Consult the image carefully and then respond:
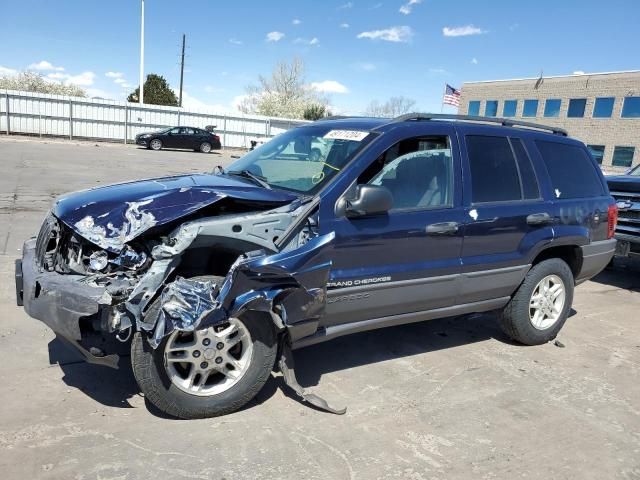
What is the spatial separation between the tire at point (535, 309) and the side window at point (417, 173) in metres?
1.30

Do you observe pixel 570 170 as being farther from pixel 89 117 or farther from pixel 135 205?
pixel 89 117

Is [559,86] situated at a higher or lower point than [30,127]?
higher

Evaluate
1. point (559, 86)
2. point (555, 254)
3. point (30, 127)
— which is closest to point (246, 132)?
point (30, 127)

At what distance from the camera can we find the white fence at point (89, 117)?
30359mm

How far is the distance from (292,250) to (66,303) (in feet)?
4.31

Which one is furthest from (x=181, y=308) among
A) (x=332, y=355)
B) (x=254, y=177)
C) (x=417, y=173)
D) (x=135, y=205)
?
(x=417, y=173)

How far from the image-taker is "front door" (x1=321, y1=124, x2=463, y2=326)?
3615 millimetres

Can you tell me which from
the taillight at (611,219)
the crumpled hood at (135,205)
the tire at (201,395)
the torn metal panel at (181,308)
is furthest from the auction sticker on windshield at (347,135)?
the taillight at (611,219)

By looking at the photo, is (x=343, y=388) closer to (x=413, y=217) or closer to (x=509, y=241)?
(x=413, y=217)

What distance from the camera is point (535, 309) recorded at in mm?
4973

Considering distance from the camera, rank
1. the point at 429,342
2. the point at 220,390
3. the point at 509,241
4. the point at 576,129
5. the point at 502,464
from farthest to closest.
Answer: the point at 576,129 < the point at 429,342 < the point at 509,241 < the point at 220,390 < the point at 502,464

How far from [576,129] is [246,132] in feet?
90.2

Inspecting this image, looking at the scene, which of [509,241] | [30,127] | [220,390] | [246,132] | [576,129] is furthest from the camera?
[576,129]

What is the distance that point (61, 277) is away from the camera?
3.18m
